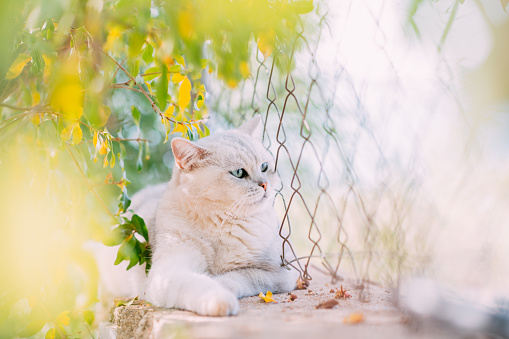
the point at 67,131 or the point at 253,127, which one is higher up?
the point at 253,127

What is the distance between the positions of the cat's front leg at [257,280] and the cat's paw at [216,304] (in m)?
0.26

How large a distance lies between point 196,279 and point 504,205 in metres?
0.80

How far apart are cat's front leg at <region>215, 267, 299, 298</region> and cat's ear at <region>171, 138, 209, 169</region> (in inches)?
19.8

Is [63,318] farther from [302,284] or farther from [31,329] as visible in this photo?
[302,284]

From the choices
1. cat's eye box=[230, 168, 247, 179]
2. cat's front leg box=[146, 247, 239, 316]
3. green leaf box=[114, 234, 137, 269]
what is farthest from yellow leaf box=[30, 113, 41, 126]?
cat's eye box=[230, 168, 247, 179]

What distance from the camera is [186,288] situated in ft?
3.34

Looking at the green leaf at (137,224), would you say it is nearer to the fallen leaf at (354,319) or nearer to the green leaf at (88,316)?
the green leaf at (88,316)

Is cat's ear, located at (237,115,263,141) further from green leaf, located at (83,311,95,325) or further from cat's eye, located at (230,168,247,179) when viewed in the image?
green leaf, located at (83,311,95,325)

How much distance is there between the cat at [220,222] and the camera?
1287mm

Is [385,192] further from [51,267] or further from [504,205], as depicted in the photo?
[51,267]

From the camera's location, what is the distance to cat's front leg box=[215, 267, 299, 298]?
1204mm

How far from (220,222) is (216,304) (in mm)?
576

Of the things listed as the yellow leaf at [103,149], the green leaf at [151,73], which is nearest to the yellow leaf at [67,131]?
the yellow leaf at [103,149]

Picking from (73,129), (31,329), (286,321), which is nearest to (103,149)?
(73,129)
